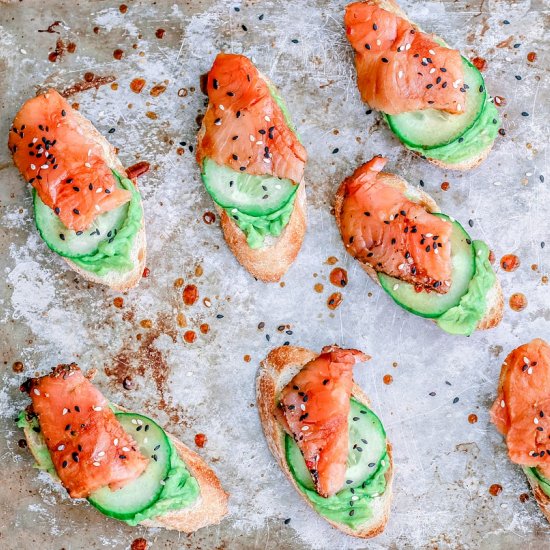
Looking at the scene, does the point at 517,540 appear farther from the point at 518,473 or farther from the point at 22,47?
the point at 22,47

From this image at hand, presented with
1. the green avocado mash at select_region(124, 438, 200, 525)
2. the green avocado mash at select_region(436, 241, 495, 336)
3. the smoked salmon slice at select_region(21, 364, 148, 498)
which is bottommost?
the green avocado mash at select_region(124, 438, 200, 525)

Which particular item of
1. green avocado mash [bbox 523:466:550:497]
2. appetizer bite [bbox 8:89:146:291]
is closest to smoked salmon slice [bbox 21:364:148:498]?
appetizer bite [bbox 8:89:146:291]

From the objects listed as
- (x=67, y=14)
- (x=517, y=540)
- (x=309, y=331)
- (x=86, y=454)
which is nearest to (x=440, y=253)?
(x=309, y=331)

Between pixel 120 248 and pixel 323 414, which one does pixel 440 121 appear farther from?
pixel 120 248

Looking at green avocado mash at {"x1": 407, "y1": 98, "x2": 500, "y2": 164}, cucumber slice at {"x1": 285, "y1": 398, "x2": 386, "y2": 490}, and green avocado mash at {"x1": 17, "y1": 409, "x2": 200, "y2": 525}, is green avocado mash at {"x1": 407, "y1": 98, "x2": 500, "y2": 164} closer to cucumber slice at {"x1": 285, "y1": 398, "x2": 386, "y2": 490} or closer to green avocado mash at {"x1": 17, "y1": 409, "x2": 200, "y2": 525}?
cucumber slice at {"x1": 285, "y1": 398, "x2": 386, "y2": 490}

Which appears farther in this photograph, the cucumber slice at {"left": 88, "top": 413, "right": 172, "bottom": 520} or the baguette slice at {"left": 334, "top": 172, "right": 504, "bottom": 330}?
the baguette slice at {"left": 334, "top": 172, "right": 504, "bottom": 330}

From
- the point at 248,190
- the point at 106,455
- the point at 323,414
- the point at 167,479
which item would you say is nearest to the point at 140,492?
the point at 167,479
